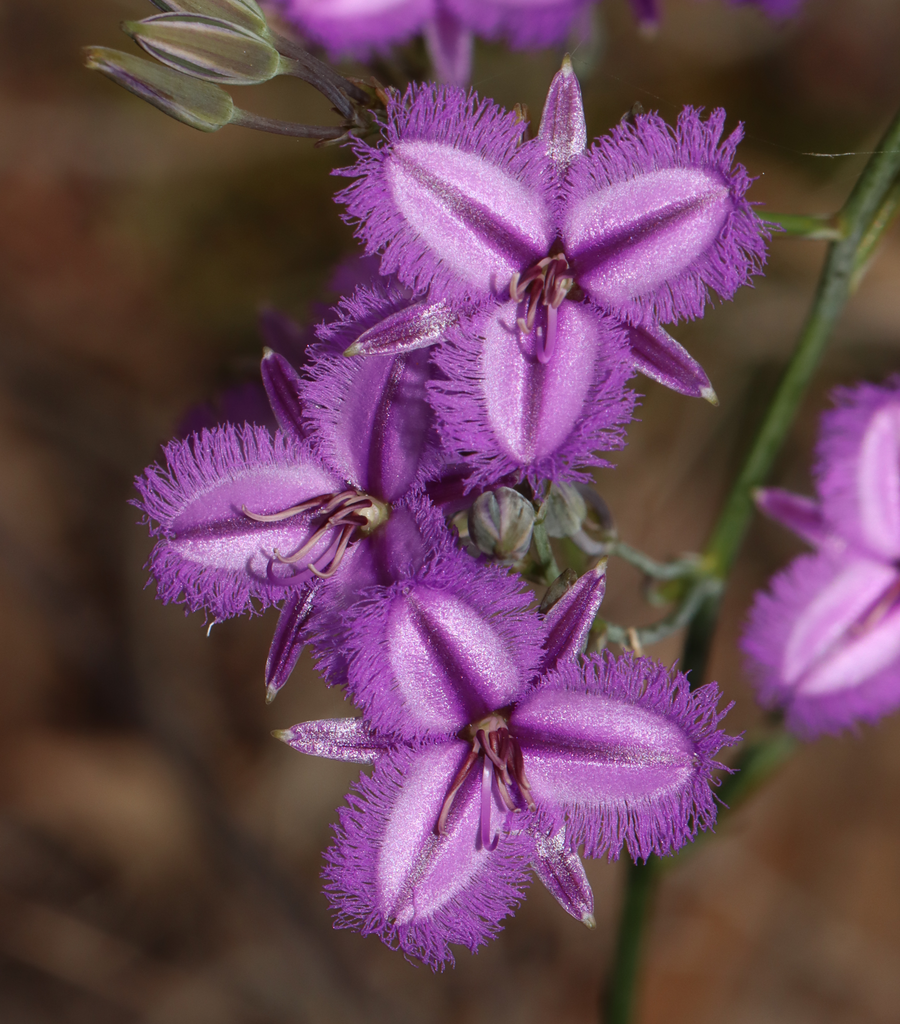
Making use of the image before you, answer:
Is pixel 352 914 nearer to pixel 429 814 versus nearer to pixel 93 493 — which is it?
pixel 429 814

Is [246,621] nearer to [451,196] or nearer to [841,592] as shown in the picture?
[841,592]

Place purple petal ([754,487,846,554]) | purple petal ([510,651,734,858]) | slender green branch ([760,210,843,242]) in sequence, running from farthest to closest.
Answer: purple petal ([754,487,846,554]) → slender green branch ([760,210,843,242]) → purple petal ([510,651,734,858])

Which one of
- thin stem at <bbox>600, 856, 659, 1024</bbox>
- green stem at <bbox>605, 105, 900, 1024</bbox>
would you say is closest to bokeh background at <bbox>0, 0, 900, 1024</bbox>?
thin stem at <bbox>600, 856, 659, 1024</bbox>

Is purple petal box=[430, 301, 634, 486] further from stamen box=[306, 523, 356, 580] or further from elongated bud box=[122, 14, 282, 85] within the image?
elongated bud box=[122, 14, 282, 85]

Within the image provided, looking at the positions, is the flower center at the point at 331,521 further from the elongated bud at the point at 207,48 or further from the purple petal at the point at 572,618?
the elongated bud at the point at 207,48

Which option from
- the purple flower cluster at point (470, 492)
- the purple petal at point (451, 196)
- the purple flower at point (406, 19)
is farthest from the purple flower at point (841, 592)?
the purple flower at point (406, 19)

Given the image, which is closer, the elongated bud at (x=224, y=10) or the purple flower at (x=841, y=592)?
the elongated bud at (x=224, y=10)

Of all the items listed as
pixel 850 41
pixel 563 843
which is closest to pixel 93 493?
pixel 563 843
